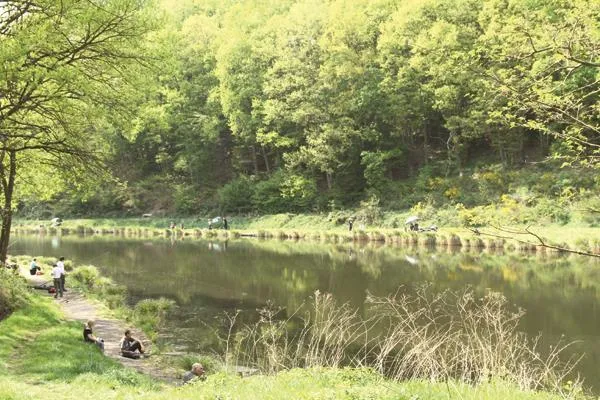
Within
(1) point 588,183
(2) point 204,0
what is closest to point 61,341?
(1) point 588,183

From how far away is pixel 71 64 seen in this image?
44.0ft

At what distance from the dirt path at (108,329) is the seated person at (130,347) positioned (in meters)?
0.14

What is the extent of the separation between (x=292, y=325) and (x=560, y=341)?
298 inches

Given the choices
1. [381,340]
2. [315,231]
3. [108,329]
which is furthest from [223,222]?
[381,340]

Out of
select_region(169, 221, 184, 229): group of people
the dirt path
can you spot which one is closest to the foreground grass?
the dirt path

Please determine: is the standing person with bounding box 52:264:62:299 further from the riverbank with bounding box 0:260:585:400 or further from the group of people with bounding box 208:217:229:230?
the group of people with bounding box 208:217:229:230

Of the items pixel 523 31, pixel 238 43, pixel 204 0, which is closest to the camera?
pixel 523 31

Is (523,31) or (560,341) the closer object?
(523,31)

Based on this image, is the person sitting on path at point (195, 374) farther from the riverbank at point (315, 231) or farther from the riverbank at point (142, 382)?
the riverbank at point (315, 231)

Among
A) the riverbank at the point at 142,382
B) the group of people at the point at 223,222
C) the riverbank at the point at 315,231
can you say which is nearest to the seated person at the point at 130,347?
the riverbank at the point at 142,382

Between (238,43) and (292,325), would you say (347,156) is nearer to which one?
(238,43)

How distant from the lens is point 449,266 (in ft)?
88.9

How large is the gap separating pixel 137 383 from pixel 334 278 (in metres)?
15.3

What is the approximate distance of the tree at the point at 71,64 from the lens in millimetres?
11656
